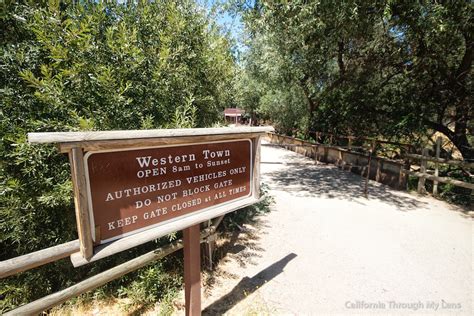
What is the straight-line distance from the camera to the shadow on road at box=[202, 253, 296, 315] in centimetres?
295

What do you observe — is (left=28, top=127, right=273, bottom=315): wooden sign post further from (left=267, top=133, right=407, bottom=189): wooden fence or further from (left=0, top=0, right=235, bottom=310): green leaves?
(left=267, top=133, right=407, bottom=189): wooden fence

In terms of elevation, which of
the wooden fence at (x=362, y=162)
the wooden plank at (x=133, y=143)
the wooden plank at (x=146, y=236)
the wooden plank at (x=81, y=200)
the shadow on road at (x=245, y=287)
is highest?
the wooden plank at (x=133, y=143)

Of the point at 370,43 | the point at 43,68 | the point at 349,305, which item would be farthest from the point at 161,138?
the point at 370,43

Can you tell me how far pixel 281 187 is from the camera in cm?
799

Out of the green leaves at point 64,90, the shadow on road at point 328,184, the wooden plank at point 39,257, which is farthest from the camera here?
Result: the shadow on road at point 328,184

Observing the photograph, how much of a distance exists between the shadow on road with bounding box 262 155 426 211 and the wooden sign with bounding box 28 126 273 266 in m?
4.92

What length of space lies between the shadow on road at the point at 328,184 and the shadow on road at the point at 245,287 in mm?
3615

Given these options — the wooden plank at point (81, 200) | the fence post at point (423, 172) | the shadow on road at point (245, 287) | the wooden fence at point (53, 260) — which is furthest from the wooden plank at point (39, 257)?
the fence post at point (423, 172)

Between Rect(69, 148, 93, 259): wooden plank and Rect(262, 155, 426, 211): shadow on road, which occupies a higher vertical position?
Rect(69, 148, 93, 259): wooden plank

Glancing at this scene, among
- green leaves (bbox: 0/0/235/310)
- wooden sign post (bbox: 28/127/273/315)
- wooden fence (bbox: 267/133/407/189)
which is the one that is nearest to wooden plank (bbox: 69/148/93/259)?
wooden sign post (bbox: 28/127/273/315)

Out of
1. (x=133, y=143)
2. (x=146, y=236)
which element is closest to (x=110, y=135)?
(x=133, y=143)

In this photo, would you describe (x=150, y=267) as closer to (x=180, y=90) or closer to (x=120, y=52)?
(x=180, y=90)

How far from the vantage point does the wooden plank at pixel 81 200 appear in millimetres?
1463

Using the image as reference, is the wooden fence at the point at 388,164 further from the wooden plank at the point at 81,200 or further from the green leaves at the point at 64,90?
the wooden plank at the point at 81,200
